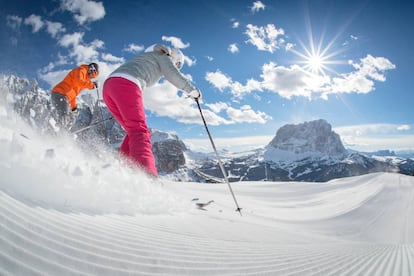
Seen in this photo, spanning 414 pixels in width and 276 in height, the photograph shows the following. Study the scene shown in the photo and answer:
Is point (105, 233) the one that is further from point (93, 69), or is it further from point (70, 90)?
point (93, 69)

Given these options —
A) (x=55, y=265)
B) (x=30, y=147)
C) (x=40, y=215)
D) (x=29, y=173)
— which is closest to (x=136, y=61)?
(x=30, y=147)

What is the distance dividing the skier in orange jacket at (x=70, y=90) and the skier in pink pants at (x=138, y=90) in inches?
91.3

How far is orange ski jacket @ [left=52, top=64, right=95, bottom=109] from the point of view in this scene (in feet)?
20.3

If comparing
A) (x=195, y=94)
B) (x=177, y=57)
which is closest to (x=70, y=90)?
(x=177, y=57)

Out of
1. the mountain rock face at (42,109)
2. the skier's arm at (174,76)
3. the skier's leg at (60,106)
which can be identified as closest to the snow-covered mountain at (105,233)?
the mountain rock face at (42,109)

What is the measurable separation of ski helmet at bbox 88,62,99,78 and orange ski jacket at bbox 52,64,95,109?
0.29 feet

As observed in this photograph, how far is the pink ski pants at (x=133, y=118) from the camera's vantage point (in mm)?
3387

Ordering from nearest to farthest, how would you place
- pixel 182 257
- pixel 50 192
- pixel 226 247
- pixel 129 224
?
pixel 182 257
pixel 50 192
pixel 129 224
pixel 226 247

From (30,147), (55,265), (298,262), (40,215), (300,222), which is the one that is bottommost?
(300,222)

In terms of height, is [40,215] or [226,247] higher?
[40,215]

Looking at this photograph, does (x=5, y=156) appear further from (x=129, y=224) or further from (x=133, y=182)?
(x=133, y=182)

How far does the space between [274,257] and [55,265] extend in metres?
1.38

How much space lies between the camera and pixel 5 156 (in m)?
1.35

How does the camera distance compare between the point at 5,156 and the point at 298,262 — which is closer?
the point at 5,156
